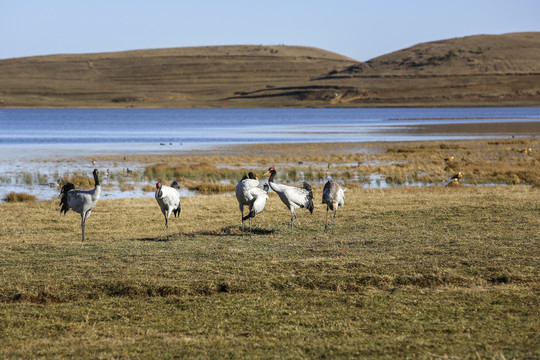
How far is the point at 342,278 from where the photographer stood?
13109 millimetres

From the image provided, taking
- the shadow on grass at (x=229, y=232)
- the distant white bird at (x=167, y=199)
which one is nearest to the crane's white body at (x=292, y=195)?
the shadow on grass at (x=229, y=232)

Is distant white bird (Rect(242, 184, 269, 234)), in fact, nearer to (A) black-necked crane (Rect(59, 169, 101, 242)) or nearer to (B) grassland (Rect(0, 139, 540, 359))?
(B) grassland (Rect(0, 139, 540, 359))

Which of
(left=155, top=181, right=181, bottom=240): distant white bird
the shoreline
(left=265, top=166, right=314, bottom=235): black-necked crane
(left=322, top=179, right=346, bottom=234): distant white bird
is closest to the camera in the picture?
(left=155, top=181, right=181, bottom=240): distant white bird

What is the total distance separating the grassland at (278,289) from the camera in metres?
9.60

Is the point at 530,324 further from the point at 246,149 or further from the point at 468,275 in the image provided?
the point at 246,149

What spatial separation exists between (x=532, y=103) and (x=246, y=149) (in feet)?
474

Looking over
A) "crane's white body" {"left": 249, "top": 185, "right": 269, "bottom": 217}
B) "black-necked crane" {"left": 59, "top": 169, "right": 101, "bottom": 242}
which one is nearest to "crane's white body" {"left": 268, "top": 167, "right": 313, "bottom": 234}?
"crane's white body" {"left": 249, "top": 185, "right": 269, "bottom": 217}

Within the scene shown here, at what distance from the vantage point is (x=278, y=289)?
12664 mm

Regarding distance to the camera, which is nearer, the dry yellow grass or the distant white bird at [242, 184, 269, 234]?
the dry yellow grass

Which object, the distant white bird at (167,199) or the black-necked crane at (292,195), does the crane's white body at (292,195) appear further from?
the distant white bird at (167,199)

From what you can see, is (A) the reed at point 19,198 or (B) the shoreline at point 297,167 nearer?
(A) the reed at point 19,198

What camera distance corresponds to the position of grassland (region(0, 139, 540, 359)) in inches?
378

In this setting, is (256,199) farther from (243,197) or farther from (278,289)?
(278,289)

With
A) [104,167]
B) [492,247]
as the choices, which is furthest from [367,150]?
[492,247]
